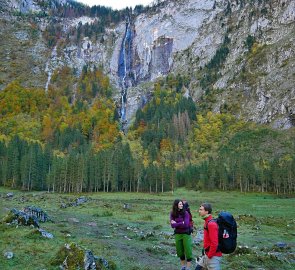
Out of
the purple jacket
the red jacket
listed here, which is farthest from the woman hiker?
the red jacket

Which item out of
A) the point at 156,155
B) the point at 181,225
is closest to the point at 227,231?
the point at 181,225

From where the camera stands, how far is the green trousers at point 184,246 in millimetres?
16641

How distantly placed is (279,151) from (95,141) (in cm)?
9672

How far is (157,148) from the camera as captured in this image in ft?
553

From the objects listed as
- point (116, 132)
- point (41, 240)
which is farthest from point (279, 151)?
point (41, 240)

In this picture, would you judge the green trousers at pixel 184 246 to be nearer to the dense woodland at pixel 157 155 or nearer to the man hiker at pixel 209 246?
the man hiker at pixel 209 246

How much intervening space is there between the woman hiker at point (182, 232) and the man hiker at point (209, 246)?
11.5ft

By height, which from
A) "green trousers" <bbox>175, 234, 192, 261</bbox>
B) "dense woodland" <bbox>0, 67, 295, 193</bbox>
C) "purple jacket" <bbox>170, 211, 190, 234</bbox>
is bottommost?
"green trousers" <bbox>175, 234, 192, 261</bbox>

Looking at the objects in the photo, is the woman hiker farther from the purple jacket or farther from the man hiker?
the man hiker

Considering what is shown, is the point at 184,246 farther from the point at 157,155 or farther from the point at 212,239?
the point at 157,155

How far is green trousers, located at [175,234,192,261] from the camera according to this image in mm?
16641

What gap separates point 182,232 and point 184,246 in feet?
2.37

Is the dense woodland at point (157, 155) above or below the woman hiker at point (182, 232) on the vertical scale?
above

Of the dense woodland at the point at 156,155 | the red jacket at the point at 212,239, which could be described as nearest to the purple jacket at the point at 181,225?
the red jacket at the point at 212,239
